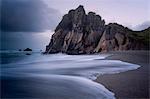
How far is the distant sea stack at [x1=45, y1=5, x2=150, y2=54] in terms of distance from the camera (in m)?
88.9

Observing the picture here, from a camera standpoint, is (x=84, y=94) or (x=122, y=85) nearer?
(x=84, y=94)

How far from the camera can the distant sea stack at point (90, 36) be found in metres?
88.9

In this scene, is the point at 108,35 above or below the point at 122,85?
above

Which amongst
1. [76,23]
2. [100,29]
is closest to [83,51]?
[100,29]

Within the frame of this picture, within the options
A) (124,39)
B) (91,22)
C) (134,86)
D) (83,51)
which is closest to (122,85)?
(134,86)

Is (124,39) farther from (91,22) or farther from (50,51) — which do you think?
(50,51)

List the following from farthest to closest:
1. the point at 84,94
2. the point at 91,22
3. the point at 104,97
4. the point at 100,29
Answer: the point at 91,22
the point at 100,29
the point at 84,94
the point at 104,97

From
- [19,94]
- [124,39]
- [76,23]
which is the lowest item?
[19,94]

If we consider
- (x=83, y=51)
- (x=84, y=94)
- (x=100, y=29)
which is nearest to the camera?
(x=84, y=94)

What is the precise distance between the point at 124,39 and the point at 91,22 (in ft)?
117

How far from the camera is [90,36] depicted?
110 metres

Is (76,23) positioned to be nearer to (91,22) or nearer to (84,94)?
(91,22)

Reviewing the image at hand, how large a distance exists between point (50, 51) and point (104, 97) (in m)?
114

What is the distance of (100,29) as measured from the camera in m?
113
